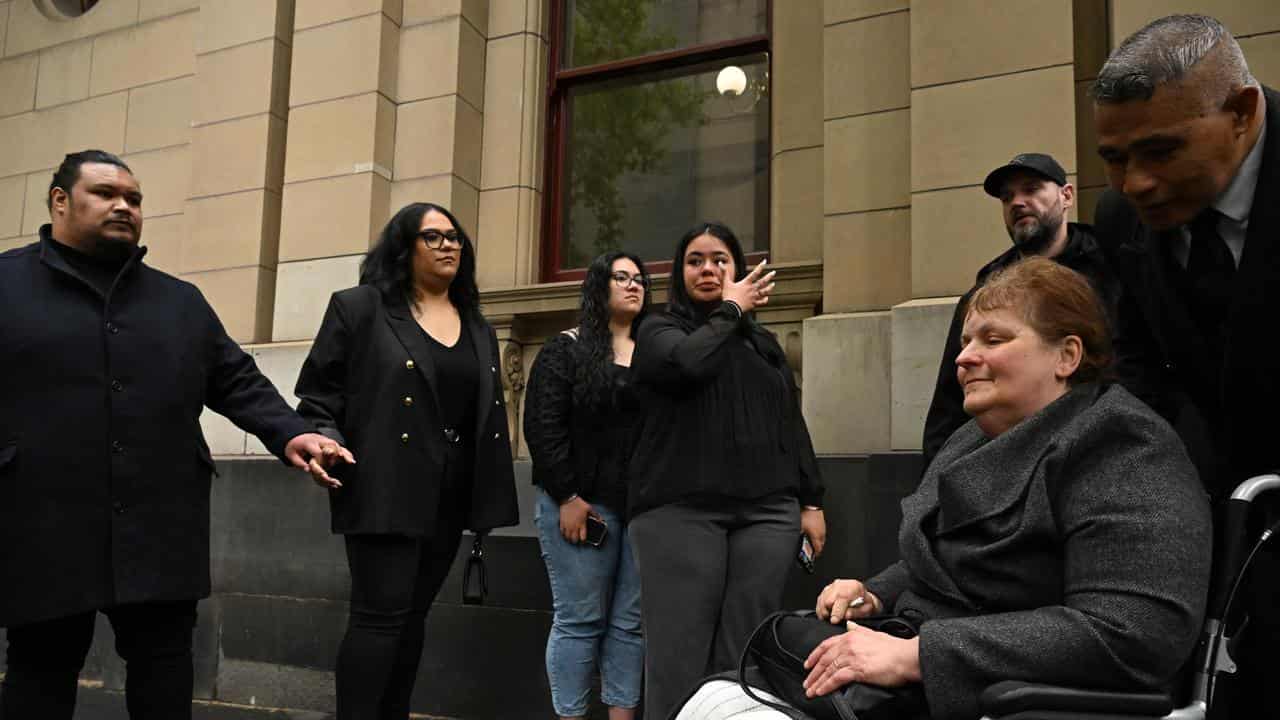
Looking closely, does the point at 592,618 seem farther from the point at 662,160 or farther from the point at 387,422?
the point at 662,160

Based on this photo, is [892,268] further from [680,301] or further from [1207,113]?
[1207,113]

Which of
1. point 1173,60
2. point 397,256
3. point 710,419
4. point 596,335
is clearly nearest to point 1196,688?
point 1173,60

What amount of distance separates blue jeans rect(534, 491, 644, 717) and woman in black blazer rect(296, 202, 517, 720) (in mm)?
505

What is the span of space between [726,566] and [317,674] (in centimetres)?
320

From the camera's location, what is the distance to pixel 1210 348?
80.0 inches

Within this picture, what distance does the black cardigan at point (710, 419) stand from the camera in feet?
12.6

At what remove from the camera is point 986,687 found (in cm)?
187

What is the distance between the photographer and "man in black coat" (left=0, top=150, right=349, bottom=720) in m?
3.13

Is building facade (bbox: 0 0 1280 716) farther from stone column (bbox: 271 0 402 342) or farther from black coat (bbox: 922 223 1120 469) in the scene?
black coat (bbox: 922 223 1120 469)

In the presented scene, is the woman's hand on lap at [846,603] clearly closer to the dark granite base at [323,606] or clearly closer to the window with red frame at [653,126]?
the dark granite base at [323,606]

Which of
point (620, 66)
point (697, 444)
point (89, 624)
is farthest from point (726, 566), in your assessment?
point (620, 66)

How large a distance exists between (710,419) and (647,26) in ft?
12.3

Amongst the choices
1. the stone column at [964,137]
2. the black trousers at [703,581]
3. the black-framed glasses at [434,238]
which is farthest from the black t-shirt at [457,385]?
the stone column at [964,137]

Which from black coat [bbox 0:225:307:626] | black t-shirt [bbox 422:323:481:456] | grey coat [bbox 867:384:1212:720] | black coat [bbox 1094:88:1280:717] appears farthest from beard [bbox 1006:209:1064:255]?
black coat [bbox 0:225:307:626]
